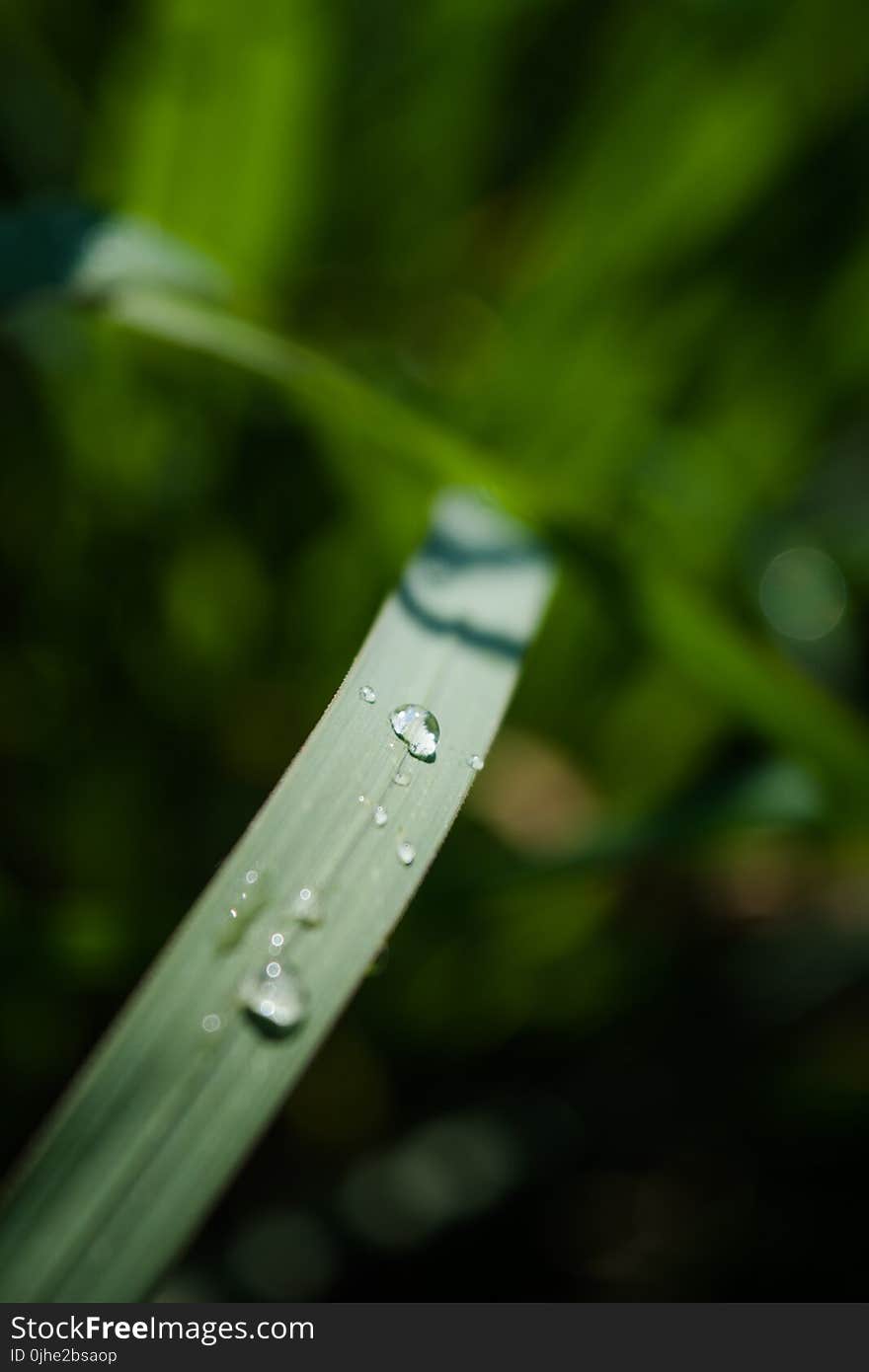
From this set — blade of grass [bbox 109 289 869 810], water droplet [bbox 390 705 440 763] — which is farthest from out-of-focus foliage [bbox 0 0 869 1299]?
water droplet [bbox 390 705 440 763]

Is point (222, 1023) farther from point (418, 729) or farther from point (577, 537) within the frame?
point (577, 537)

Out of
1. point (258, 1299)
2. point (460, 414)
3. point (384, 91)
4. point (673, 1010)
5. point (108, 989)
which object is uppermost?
point (384, 91)

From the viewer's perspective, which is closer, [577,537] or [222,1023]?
[222,1023]

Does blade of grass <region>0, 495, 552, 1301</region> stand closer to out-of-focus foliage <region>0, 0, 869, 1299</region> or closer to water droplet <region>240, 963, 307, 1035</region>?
water droplet <region>240, 963, 307, 1035</region>

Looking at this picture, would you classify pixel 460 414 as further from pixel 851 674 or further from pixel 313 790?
pixel 313 790

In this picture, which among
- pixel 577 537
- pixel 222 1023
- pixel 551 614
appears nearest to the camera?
pixel 222 1023

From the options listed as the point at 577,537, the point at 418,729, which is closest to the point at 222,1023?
the point at 418,729

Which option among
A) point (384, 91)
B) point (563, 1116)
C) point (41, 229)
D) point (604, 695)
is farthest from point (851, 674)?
point (41, 229)
